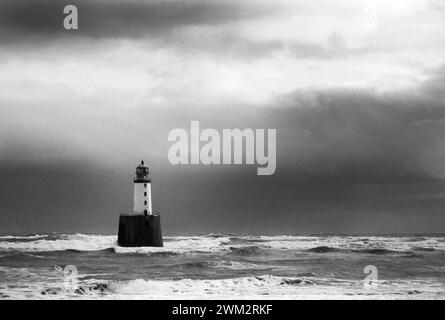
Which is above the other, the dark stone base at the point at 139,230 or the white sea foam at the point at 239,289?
the dark stone base at the point at 139,230

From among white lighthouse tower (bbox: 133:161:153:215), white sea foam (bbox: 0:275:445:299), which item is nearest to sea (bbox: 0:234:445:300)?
white sea foam (bbox: 0:275:445:299)

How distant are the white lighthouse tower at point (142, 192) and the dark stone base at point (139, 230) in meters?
0.33

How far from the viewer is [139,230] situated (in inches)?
1532

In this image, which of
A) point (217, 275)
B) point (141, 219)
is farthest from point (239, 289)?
point (141, 219)

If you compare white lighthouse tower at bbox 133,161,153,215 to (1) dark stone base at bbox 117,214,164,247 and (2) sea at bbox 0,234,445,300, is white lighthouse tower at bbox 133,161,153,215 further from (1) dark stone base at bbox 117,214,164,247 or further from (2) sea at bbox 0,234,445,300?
(2) sea at bbox 0,234,445,300

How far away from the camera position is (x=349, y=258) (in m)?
41.8

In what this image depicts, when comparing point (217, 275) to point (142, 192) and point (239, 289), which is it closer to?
point (239, 289)

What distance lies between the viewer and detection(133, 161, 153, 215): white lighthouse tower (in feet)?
126

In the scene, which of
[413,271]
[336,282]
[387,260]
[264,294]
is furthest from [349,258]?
[264,294]

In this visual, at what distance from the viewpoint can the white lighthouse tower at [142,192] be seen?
3841 centimetres

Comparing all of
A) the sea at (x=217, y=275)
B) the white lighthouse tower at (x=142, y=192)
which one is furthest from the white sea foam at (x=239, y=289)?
the white lighthouse tower at (x=142, y=192)

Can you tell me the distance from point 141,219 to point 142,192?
56.6 inches

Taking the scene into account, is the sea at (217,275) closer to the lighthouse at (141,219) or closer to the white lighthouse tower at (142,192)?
the lighthouse at (141,219)
